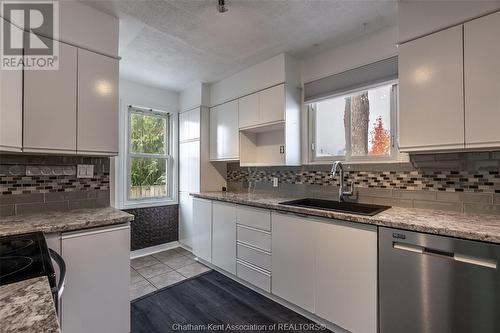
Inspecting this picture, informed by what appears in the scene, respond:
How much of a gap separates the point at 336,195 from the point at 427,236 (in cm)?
105

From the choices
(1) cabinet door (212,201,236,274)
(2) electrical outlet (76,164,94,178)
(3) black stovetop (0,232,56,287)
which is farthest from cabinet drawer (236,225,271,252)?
(3) black stovetop (0,232,56,287)

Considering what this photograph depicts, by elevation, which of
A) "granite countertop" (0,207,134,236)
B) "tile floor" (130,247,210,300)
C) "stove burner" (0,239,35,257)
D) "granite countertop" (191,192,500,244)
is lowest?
"tile floor" (130,247,210,300)

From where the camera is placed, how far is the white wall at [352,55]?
6.72 feet

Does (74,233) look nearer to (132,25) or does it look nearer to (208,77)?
(132,25)

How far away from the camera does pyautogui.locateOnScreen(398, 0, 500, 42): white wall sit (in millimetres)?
1470

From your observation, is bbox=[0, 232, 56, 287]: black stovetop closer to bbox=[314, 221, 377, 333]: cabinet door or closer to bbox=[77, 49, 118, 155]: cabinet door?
bbox=[77, 49, 118, 155]: cabinet door

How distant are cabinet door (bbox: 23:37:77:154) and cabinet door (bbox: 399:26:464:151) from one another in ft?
8.07

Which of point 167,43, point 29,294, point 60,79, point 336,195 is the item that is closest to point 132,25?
point 167,43

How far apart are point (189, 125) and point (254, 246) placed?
6.88 ft

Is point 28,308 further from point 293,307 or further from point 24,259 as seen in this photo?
point 293,307

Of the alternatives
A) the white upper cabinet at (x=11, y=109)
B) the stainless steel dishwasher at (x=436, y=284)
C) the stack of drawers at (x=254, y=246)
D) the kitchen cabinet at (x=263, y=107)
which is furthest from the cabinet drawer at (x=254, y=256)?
the white upper cabinet at (x=11, y=109)

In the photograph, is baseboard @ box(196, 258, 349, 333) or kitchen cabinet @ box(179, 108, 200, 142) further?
kitchen cabinet @ box(179, 108, 200, 142)

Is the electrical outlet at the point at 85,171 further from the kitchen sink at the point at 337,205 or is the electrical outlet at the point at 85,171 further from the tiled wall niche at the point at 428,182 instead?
the tiled wall niche at the point at 428,182

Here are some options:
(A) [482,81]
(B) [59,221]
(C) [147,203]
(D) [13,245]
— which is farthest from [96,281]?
(A) [482,81]
